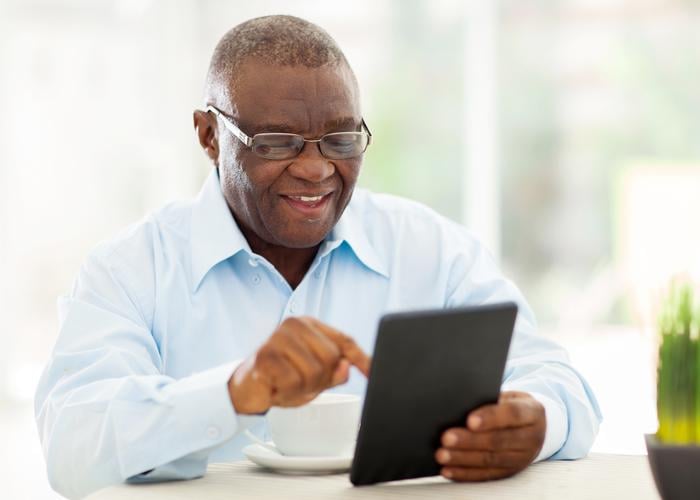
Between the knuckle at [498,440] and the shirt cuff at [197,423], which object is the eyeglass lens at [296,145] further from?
the knuckle at [498,440]

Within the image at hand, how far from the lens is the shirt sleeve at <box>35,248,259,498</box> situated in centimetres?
154

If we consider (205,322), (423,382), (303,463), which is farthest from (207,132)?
(423,382)

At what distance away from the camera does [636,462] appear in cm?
163

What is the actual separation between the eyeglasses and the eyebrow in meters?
0.01

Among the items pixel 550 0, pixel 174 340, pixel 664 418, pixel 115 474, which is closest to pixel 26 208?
pixel 550 0

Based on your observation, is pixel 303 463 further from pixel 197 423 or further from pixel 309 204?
pixel 309 204

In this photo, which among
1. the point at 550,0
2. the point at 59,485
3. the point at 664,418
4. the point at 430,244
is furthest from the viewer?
the point at 550,0

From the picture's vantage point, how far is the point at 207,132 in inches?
88.3

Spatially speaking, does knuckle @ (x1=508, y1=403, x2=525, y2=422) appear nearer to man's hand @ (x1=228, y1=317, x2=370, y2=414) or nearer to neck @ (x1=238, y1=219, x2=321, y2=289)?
man's hand @ (x1=228, y1=317, x2=370, y2=414)

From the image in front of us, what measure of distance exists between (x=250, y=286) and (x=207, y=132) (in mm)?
352

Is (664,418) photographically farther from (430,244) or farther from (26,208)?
(26,208)

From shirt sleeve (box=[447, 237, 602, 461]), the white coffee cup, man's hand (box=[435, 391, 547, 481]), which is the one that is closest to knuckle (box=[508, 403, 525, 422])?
man's hand (box=[435, 391, 547, 481])

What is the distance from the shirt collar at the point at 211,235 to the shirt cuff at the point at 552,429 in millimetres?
655

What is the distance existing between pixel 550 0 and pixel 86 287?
5.07 metres
